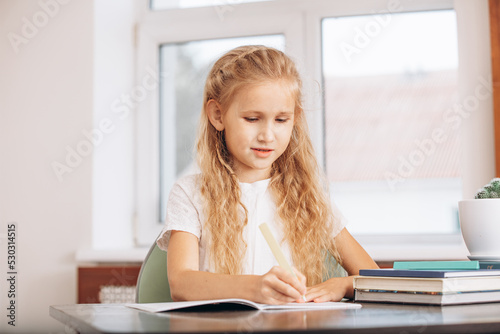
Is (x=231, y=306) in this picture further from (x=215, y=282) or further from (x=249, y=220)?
(x=249, y=220)

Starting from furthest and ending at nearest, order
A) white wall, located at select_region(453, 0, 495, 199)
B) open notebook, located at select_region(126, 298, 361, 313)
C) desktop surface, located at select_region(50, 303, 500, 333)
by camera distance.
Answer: white wall, located at select_region(453, 0, 495, 199) → open notebook, located at select_region(126, 298, 361, 313) → desktop surface, located at select_region(50, 303, 500, 333)

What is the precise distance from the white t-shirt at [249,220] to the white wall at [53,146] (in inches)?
34.2

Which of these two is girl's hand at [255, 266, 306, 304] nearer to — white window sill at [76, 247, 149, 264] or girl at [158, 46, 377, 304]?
girl at [158, 46, 377, 304]

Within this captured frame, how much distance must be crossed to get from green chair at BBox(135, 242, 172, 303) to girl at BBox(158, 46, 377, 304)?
0.04 meters

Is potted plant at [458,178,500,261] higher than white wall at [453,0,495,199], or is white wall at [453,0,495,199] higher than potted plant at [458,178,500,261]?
white wall at [453,0,495,199]

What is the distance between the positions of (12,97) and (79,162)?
37 cm

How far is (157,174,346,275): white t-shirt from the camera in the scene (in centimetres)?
133

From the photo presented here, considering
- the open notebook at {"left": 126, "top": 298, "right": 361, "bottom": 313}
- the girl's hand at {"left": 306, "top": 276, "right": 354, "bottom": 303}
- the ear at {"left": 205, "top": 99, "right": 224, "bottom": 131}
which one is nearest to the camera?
the open notebook at {"left": 126, "top": 298, "right": 361, "bottom": 313}

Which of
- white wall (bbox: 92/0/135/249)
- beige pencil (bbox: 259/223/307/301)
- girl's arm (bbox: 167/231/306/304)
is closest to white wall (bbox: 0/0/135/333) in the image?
white wall (bbox: 92/0/135/249)

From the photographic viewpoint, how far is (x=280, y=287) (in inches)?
36.0

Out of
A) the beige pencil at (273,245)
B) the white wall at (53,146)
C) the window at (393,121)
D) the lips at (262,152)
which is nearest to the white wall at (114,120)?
the white wall at (53,146)

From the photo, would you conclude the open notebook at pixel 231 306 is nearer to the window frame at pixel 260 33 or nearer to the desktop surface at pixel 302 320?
the desktop surface at pixel 302 320

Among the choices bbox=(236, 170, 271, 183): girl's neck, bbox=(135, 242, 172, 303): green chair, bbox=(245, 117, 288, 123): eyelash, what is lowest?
bbox=(135, 242, 172, 303): green chair

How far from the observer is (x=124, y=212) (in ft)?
7.59
